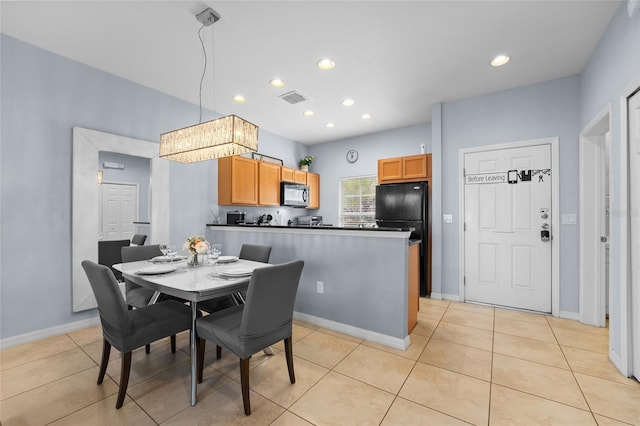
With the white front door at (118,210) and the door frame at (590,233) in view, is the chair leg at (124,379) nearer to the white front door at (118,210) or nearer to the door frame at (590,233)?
the white front door at (118,210)

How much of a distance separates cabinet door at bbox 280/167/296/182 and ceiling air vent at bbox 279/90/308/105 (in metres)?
1.59

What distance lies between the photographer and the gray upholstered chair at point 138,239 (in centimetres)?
346

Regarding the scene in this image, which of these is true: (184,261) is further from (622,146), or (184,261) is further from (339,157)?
(339,157)

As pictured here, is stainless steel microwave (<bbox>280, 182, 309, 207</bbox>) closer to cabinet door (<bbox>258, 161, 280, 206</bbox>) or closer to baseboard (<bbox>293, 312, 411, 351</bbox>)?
cabinet door (<bbox>258, 161, 280, 206</bbox>)

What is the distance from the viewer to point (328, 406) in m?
1.76

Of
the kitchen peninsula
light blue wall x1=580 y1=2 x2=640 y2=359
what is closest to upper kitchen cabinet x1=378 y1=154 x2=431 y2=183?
the kitchen peninsula

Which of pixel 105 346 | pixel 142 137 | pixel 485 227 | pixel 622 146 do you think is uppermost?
pixel 142 137

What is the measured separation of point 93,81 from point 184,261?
2.30 m

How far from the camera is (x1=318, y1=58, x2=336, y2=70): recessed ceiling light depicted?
2.88 metres

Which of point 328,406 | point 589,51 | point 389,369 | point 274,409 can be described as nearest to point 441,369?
point 389,369

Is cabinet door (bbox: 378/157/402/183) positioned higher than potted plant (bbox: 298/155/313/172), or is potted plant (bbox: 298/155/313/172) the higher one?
potted plant (bbox: 298/155/313/172)

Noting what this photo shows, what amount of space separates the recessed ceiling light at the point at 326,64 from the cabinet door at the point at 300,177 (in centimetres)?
271

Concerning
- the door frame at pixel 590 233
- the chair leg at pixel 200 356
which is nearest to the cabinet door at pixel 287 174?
the chair leg at pixel 200 356

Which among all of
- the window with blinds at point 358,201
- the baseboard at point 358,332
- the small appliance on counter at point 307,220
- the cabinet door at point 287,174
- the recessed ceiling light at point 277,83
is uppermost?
the recessed ceiling light at point 277,83
